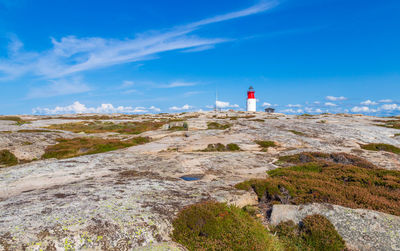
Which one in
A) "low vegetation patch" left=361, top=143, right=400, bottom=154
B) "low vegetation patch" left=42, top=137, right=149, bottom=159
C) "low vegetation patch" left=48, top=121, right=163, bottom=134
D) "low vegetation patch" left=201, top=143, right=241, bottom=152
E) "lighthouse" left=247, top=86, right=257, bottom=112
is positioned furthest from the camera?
"lighthouse" left=247, top=86, right=257, bottom=112

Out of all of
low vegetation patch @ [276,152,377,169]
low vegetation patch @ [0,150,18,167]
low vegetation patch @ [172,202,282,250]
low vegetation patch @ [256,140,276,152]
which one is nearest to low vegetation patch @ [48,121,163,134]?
low vegetation patch @ [0,150,18,167]

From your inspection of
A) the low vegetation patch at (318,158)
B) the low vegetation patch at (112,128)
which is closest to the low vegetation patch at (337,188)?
the low vegetation patch at (318,158)

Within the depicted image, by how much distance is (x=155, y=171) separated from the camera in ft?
56.7

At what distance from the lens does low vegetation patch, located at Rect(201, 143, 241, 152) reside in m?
26.8

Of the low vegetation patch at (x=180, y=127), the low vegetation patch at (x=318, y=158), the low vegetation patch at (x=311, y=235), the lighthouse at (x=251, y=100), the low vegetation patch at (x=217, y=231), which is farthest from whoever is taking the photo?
the lighthouse at (x=251, y=100)

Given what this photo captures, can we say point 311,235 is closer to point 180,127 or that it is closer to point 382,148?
point 382,148

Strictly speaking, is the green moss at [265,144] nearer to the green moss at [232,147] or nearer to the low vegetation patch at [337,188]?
the green moss at [232,147]

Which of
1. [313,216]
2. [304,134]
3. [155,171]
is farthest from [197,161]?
[304,134]

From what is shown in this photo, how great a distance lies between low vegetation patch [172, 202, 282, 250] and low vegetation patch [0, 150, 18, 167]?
25222 mm

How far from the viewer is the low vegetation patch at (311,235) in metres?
7.64

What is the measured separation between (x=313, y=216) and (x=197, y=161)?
13.1 metres

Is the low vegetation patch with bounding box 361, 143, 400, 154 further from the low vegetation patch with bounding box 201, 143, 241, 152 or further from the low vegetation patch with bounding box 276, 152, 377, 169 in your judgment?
the low vegetation patch with bounding box 201, 143, 241, 152

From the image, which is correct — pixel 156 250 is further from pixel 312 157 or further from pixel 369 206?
pixel 312 157

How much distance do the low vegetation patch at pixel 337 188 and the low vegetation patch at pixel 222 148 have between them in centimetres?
1056
